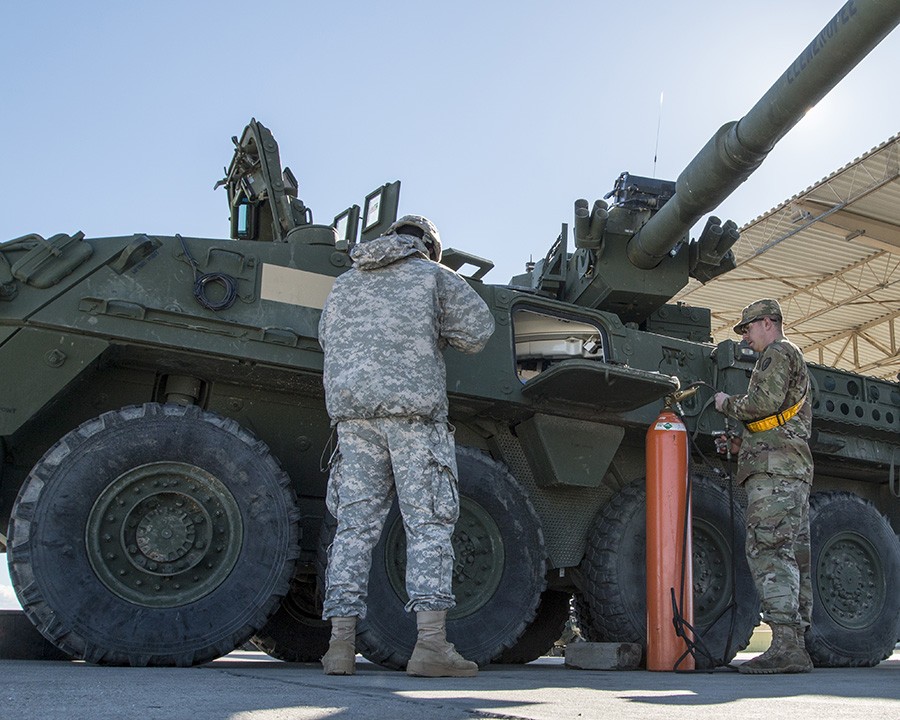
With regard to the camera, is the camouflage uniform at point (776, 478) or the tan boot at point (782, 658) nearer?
the tan boot at point (782, 658)

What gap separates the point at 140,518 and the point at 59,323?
95cm

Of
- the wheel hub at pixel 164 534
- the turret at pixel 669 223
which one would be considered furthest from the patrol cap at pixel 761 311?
the wheel hub at pixel 164 534

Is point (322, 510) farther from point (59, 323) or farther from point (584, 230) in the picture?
point (584, 230)

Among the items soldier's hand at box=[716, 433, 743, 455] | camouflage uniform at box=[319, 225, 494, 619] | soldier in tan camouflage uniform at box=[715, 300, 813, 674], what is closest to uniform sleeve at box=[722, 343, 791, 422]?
soldier in tan camouflage uniform at box=[715, 300, 813, 674]

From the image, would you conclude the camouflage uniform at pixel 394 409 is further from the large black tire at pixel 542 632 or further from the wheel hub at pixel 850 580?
the wheel hub at pixel 850 580

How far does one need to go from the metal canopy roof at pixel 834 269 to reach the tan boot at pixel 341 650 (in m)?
11.4

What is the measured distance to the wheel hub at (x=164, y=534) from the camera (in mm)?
4613

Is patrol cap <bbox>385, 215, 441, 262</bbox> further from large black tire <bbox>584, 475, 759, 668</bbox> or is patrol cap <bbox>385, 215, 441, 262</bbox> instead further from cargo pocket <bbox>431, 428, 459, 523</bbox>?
large black tire <bbox>584, 475, 759, 668</bbox>

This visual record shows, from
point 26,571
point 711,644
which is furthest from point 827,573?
point 26,571

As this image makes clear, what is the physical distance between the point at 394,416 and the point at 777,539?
2.20 metres

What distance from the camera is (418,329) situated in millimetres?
4559

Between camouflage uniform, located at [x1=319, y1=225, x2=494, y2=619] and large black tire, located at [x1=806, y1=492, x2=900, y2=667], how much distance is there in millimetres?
3477

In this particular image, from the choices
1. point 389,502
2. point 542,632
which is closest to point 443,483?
point 389,502

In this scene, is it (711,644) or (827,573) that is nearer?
(711,644)
